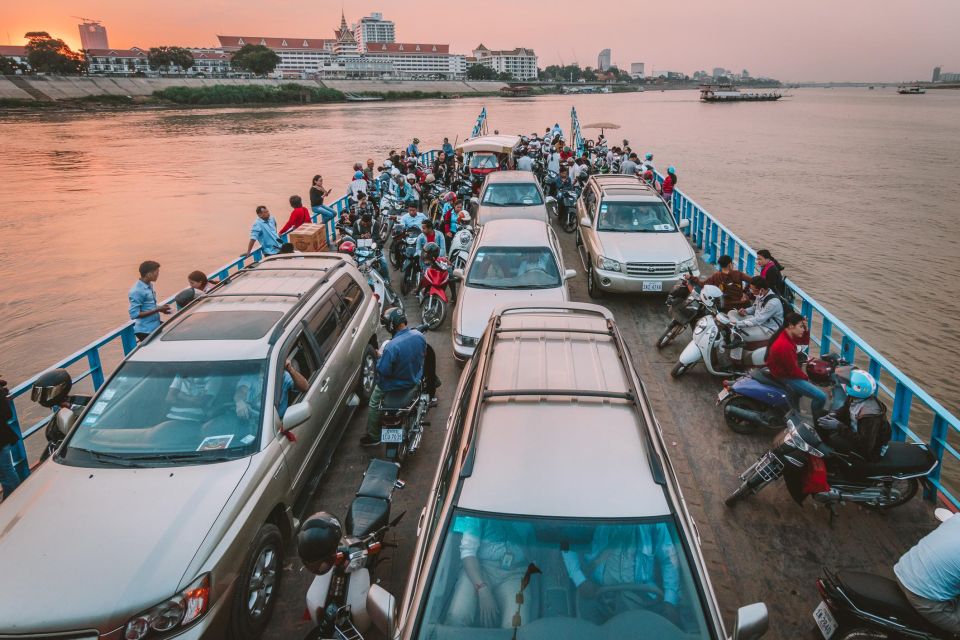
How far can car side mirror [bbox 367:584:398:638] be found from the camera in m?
→ 2.90

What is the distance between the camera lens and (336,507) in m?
5.18

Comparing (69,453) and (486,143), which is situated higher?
(486,143)

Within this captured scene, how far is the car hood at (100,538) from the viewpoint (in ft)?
10.1

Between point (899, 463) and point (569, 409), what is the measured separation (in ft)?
10.1

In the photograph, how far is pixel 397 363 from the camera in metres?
5.64

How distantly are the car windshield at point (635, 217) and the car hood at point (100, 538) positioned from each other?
810cm

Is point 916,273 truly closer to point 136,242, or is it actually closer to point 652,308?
point 652,308

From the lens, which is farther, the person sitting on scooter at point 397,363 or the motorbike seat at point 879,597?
the person sitting on scooter at point 397,363

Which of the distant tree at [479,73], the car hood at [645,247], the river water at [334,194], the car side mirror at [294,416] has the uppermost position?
the distant tree at [479,73]

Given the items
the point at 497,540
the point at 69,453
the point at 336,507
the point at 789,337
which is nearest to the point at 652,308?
the point at 789,337

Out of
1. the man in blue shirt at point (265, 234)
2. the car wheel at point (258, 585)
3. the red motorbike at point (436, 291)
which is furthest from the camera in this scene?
the man in blue shirt at point (265, 234)

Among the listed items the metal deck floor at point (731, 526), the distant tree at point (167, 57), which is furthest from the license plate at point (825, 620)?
the distant tree at point (167, 57)

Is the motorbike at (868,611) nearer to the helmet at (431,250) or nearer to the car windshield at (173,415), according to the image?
the car windshield at (173,415)

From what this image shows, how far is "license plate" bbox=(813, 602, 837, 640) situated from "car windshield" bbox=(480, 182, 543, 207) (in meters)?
9.99
